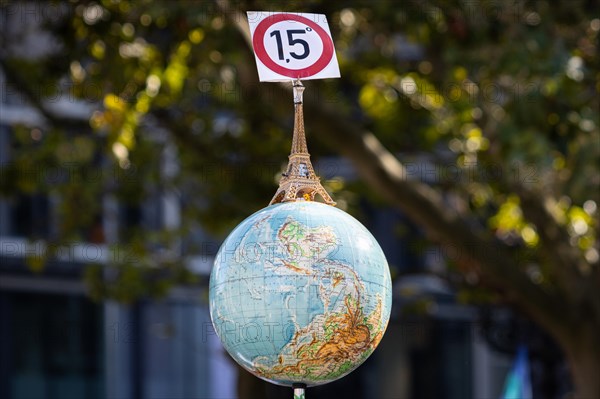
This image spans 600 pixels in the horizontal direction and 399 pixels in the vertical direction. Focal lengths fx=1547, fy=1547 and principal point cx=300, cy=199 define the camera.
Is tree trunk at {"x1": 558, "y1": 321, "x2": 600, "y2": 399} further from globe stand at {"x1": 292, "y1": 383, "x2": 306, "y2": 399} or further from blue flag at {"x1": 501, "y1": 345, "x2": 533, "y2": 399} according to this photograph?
globe stand at {"x1": 292, "y1": 383, "x2": 306, "y2": 399}

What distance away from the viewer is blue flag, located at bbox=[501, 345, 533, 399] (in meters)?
18.3

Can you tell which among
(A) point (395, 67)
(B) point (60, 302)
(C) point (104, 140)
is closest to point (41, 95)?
(C) point (104, 140)

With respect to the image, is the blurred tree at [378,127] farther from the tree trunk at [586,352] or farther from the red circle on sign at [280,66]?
the red circle on sign at [280,66]

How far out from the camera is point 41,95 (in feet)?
52.5

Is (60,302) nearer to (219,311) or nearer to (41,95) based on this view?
(41,95)

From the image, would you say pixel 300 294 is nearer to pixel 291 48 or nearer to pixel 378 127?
pixel 291 48

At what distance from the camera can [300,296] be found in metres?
6.13

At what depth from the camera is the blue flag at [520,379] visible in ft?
60.1

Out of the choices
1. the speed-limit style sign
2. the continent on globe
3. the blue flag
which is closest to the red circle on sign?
the speed-limit style sign

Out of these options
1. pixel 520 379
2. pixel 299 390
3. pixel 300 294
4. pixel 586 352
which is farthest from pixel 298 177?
pixel 520 379

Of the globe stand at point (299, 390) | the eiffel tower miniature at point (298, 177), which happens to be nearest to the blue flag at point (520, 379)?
the eiffel tower miniature at point (298, 177)

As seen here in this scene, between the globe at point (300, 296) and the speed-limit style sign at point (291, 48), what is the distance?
0.66m

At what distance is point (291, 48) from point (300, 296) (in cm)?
116

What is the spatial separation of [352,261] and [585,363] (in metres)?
8.35
